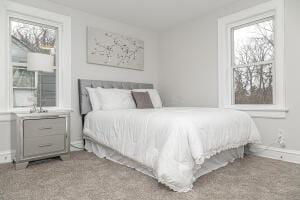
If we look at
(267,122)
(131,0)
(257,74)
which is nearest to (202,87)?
(257,74)

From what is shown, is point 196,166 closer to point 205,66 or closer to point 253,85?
point 253,85

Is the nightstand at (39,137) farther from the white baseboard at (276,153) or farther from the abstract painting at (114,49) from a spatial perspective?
the white baseboard at (276,153)

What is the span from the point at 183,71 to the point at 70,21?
228cm

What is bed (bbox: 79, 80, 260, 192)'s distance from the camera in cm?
177

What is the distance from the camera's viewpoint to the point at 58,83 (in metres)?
3.30

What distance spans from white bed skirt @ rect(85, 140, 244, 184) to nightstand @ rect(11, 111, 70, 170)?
45cm

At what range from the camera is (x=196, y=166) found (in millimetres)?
1943

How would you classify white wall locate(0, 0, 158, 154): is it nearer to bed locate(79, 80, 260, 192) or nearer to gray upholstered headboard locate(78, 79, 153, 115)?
gray upholstered headboard locate(78, 79, 153, 115)

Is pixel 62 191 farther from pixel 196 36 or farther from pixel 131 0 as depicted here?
pixel 196 36

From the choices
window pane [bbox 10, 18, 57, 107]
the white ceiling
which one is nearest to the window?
the white ceiling

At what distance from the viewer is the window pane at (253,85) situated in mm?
2979

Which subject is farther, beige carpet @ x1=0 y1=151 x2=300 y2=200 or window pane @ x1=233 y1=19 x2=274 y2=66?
window pane @ x1=233 y1=19 x2=274 y2=66

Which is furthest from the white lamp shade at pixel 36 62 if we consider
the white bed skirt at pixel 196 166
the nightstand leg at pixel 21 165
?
the white bed skirt at pixel 196 166

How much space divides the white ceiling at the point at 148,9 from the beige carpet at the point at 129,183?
2485 millimetres
